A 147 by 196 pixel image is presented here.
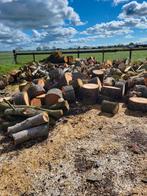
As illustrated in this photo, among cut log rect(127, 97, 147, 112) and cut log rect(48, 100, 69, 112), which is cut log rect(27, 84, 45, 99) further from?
cut log rect(127, 97, 147, 112)

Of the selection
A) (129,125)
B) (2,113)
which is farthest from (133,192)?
(2,113)

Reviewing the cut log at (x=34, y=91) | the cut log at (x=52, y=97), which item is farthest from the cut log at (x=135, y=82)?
the cut log at (x=34, y=91)

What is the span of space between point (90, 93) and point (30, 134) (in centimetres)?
271

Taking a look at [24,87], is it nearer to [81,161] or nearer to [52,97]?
[52,97]

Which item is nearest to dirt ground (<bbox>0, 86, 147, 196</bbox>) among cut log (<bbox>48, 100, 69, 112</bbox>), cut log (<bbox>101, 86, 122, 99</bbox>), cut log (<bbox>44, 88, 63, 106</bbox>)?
cut log (<bbox>48, 100, 69, 112</bbox>)

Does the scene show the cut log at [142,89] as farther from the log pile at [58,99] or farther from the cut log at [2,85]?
the cut log at [2,85]

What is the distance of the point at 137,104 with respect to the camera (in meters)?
6.96

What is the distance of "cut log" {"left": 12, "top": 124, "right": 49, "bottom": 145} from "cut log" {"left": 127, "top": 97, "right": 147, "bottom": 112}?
2661 millimetres

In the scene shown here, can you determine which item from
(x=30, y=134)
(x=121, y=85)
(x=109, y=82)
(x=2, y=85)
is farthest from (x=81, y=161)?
(x=2, y=85)

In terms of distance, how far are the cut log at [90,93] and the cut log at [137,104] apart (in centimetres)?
108

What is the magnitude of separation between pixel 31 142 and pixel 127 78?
4.88 metres

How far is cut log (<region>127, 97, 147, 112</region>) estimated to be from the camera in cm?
690

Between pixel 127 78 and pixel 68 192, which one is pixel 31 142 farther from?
pixel 127 78

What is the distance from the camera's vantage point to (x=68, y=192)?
3.90 meters
